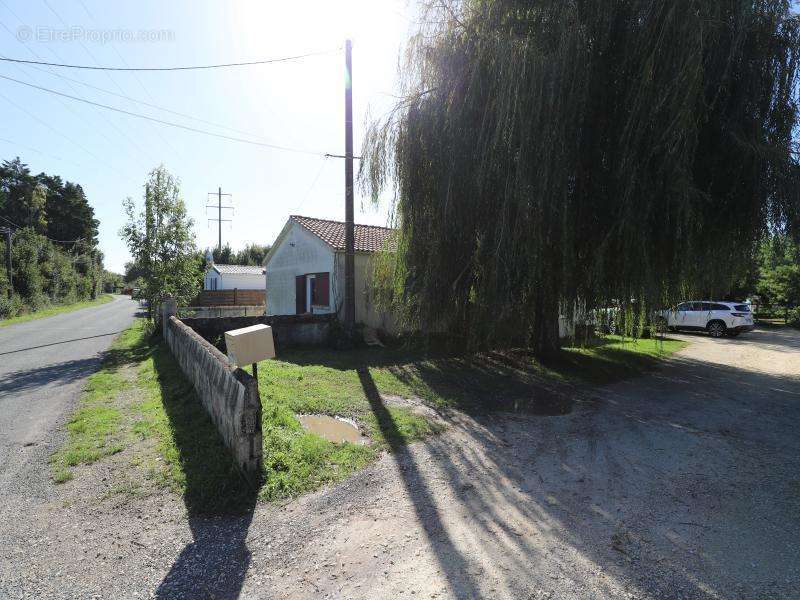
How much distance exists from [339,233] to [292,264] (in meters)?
2.72

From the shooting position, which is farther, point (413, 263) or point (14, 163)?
point (14, 163)

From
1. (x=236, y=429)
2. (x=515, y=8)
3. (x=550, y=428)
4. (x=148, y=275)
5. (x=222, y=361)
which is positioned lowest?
(x=550, y=428)

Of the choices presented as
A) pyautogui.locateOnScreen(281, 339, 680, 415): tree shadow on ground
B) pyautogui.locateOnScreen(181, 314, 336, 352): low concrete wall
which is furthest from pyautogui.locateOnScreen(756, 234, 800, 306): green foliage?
pyautogui.locateOnScreen(181, 314, 336, 352): low concrete wall

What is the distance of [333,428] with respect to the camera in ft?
16.7

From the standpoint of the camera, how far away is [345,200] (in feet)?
35.0

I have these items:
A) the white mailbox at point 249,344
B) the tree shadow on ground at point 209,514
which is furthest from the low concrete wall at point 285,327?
the white mailbox at point 249,344

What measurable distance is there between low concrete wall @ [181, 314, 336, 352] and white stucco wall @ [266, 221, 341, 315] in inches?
50.3

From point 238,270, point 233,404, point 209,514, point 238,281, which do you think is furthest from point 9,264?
point 209,514

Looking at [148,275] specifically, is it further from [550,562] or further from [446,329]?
[550,562]

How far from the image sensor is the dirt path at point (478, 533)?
243 centimetres

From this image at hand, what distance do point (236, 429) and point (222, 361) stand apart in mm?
1147

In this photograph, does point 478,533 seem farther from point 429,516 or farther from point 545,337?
point 545,337

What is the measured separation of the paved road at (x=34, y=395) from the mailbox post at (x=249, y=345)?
2021 mm

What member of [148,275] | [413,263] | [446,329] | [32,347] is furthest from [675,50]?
[32,347]
